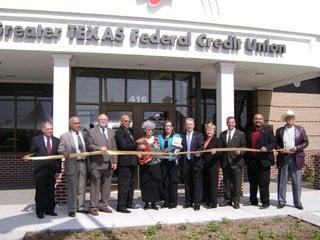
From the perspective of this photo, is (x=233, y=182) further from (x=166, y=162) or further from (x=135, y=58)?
(x=135, y=58)

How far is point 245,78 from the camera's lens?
13.8 meters

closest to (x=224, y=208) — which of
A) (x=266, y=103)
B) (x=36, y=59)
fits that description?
(x=36, y=59)

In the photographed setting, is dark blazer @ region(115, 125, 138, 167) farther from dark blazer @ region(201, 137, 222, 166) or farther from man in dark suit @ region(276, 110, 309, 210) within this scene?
man in dark suit @ region(276, 110, 309, 210)

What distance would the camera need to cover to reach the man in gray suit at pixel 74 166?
335 inches

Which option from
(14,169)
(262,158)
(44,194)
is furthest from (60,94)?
(14,169)

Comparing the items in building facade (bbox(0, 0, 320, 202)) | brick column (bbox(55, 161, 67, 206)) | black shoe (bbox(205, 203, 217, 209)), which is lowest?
black shoe (bbox(205, 203, 217, 209))

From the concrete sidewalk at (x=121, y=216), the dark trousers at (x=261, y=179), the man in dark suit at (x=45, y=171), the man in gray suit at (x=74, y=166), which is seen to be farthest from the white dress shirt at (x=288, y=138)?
the man in dark suit at (x=45, y=171)

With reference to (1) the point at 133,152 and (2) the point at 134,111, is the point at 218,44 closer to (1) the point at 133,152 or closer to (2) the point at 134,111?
(2) the point at 134,111

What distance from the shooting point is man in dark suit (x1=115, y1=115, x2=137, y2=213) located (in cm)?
880

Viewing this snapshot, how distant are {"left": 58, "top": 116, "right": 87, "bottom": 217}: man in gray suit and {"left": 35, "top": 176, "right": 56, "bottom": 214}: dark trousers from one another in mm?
352

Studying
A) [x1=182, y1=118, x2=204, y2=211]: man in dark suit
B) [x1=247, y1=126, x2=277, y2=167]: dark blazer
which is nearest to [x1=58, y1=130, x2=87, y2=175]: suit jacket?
[x1=182, y1=118, x2=204, y2=211]: man in dark suit

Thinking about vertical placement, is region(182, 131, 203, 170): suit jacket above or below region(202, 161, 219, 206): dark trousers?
above

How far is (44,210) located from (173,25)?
5.01 m

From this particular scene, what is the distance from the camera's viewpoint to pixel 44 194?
842 centimetres
